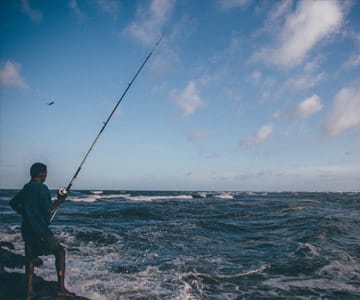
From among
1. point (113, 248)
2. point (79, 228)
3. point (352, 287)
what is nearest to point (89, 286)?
point (113, 248)

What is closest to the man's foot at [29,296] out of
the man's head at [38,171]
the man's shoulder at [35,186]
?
the man's shoulder at [35,186]

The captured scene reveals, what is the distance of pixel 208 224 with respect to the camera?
17.2m

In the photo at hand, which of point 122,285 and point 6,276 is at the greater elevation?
point 6,276

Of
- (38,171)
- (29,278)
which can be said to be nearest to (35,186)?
(38,171)

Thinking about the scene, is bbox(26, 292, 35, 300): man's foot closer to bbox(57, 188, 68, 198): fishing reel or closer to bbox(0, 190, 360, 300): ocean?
bbox(0, 190, 360, 300): ocean

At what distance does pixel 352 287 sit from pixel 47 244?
6.48m

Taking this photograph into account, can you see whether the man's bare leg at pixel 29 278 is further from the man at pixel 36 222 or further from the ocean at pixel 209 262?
the ocean at pixel 209 262

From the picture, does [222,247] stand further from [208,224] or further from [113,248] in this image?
[208,224]

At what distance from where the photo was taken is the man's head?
503cm

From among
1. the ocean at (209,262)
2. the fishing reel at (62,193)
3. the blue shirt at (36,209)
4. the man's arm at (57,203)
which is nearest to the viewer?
the blue shirt at (36,209)

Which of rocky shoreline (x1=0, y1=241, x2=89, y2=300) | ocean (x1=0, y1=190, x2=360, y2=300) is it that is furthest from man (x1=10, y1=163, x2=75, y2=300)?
ocean (x1=0, y1=190, x2=360, y2=300)

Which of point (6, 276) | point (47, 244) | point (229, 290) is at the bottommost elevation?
point (229, 290)

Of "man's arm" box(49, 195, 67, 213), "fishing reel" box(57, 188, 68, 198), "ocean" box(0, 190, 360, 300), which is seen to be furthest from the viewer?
"ocean" box(0, 190, 360, 300)

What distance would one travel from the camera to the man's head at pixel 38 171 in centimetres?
503
